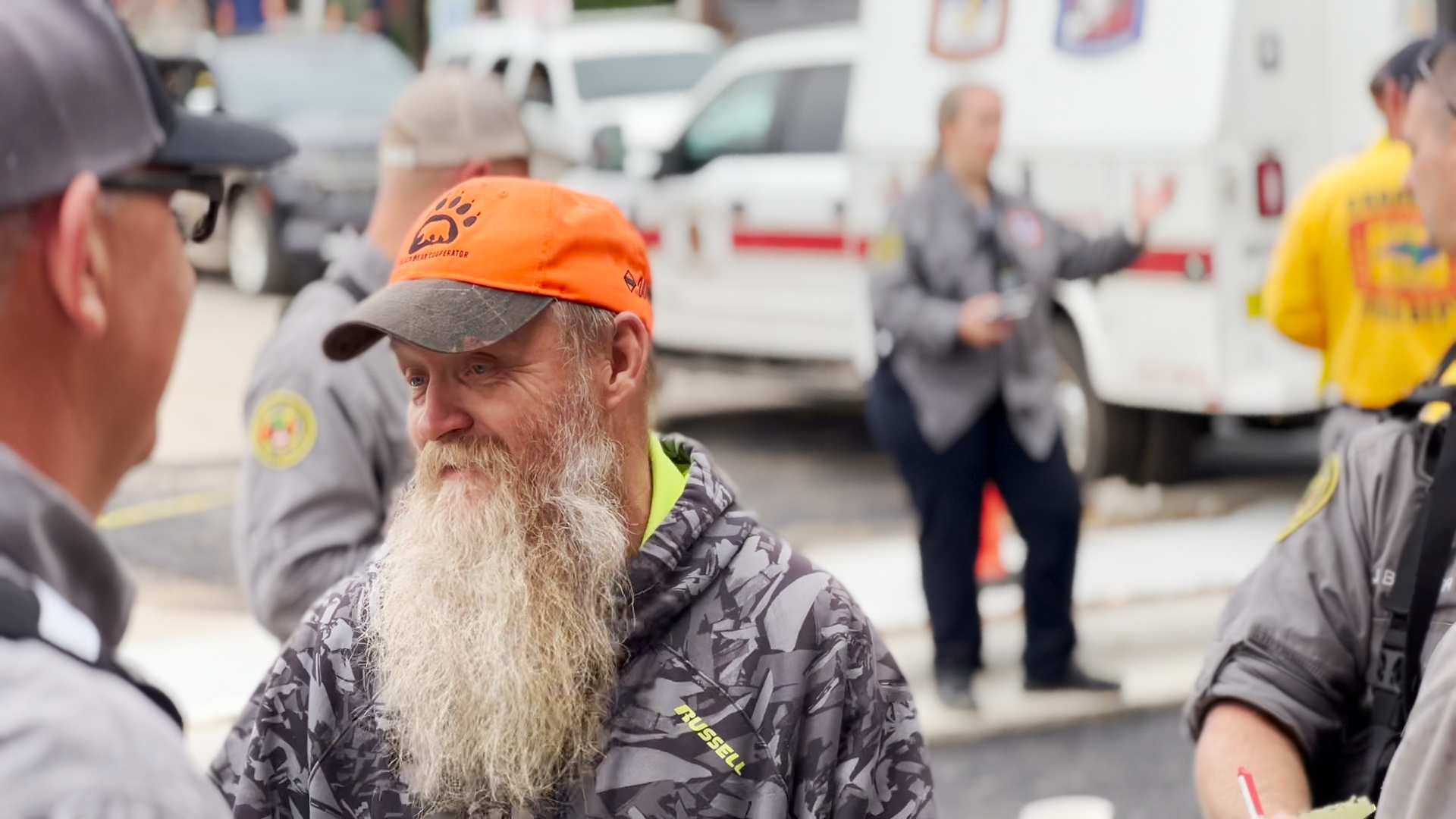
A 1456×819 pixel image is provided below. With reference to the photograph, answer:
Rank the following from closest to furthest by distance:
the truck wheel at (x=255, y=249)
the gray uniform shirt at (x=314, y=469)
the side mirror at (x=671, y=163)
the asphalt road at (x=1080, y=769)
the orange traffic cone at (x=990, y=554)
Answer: the gray uniform shirt at (x=314, y=469) < the asphalt road at (x=1080, y=769) < the orange traffic cone at (x=990, y=554) < the side mirror at (x=671, y=163) < the truck wheel at (x=255, y=249)

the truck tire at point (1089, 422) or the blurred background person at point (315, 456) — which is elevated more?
the blurred background person at point (315, 456)

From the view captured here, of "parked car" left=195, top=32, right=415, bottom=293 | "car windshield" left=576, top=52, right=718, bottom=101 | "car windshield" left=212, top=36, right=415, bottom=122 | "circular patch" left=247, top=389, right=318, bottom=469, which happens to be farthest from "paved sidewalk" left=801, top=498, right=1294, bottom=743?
"car windshield" left=212, top=36, right=415, bottom=122

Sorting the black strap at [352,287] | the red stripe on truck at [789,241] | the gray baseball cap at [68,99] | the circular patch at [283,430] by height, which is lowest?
the red stripe on truck at [789,241]

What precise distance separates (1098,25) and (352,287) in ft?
18.3

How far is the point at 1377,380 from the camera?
5152 millimetres

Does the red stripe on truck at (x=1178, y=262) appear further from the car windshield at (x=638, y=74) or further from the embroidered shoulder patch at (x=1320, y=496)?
the car windshield at (x=638, y=74)

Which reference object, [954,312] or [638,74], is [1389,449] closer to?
[954,312]

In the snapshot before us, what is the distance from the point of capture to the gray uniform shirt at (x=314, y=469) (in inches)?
130

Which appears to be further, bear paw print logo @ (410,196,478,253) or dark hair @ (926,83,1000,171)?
dark hair @ (926,83,1000,171)

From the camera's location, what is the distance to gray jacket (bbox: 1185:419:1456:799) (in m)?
2.46

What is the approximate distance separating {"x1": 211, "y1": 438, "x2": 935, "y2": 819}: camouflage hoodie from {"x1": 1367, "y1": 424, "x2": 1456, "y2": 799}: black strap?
2.13 feet

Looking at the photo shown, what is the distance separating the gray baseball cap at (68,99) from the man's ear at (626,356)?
1026 mm

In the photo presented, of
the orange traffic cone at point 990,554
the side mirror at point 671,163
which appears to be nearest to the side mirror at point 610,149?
the side mirror at point 671,163

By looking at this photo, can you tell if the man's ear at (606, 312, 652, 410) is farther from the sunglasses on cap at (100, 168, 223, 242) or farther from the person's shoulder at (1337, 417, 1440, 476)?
the person's shoulder at (1337, 417, 1440, 476)
